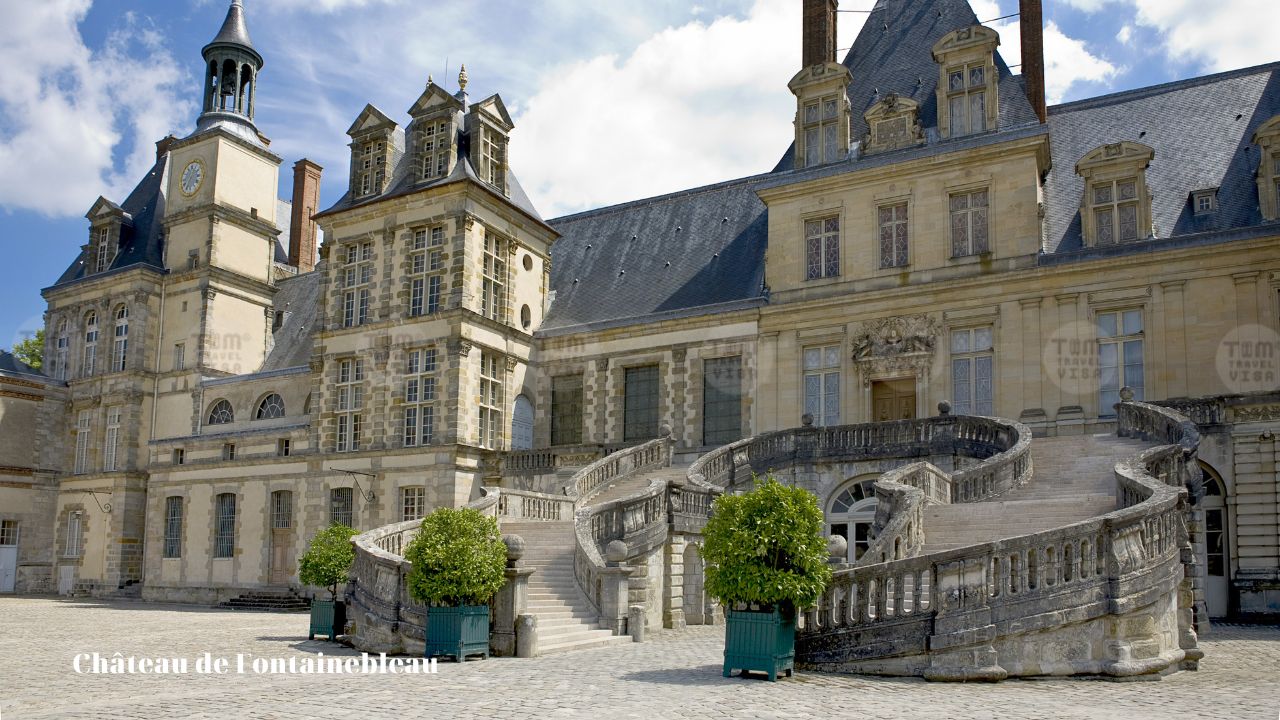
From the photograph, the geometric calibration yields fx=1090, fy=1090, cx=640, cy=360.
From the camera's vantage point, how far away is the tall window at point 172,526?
3528cm

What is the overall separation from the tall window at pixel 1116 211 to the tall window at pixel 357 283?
1930cm

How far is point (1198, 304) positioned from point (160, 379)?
32597 millimetres

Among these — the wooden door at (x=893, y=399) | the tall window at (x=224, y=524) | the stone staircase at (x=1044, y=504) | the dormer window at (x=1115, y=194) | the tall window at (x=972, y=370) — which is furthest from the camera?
the tall window at (x=224, y=524)

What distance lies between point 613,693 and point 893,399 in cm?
1757

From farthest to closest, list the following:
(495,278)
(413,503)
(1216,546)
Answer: (495,278), (413,503), (1216,546)

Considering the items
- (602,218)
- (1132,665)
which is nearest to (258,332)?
(602,218)

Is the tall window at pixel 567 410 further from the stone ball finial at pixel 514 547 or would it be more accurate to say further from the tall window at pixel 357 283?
the stone ball finial at pixel 514 547

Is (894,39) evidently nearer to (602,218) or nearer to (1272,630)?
(602,218)

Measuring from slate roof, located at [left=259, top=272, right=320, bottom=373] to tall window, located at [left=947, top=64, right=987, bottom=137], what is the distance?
22.1 metres

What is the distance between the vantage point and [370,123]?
3253 centimetres

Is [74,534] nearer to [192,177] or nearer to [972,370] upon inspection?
[192,177]

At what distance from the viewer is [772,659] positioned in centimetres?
1166

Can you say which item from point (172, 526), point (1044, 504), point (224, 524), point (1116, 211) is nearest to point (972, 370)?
point (1116, 211)

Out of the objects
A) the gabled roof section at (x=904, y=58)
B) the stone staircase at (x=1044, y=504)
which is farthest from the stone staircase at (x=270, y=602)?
the stone staircase at (x=1044, y=504)
